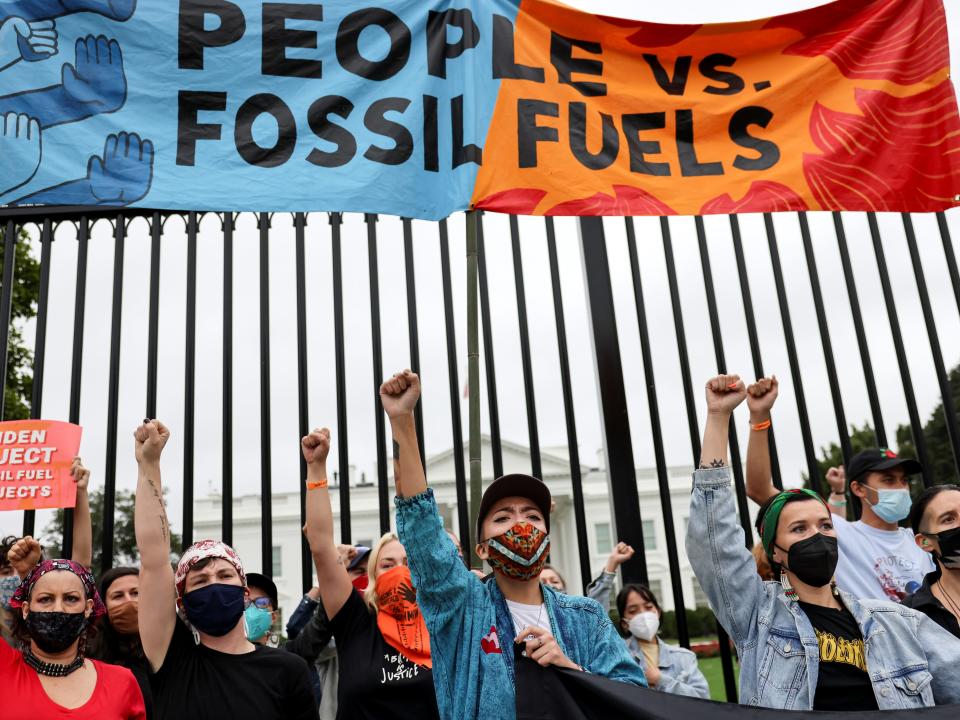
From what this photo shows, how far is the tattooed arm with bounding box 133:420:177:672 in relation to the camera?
3.15 metres

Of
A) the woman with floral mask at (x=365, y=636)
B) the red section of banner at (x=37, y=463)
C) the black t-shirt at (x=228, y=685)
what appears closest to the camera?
the black t-shirt at (x=228, y=685)

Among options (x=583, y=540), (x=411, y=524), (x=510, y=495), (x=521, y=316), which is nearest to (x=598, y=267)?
(x=521, y=316)

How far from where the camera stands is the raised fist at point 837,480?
5.34 m

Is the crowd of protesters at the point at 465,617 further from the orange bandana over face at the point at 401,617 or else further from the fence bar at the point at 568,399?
the fence bar at the point at 568,399

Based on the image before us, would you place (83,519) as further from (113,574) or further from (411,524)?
(411,524)

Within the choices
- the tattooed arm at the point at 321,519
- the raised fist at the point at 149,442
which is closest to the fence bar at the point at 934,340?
the tattooed arm at the point at 321,519

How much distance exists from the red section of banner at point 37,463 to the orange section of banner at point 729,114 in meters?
2.70

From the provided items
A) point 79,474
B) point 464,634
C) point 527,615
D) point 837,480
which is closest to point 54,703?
point 464,634

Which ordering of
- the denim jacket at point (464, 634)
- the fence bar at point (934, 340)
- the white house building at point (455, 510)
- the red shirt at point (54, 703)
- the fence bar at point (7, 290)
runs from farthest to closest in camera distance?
the white house building at point (455, 510) < the fence bar at point (934, 340) < the fence bar at point (7, 290) < the red shirt at point (54, 703) < the denim jacket at point (464, 634)

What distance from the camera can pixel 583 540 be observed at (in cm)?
505

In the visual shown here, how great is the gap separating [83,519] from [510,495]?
8.62 feet

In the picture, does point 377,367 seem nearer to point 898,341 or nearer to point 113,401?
point 113,401

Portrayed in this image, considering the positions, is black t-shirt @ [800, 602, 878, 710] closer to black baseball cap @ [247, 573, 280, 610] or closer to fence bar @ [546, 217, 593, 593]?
fence bar @ [546, 217, 593, 593]

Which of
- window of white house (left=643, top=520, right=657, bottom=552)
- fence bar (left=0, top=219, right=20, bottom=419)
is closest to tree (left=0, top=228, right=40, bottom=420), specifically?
fence bar (left=0, top=219, right=20, bottom=419)
